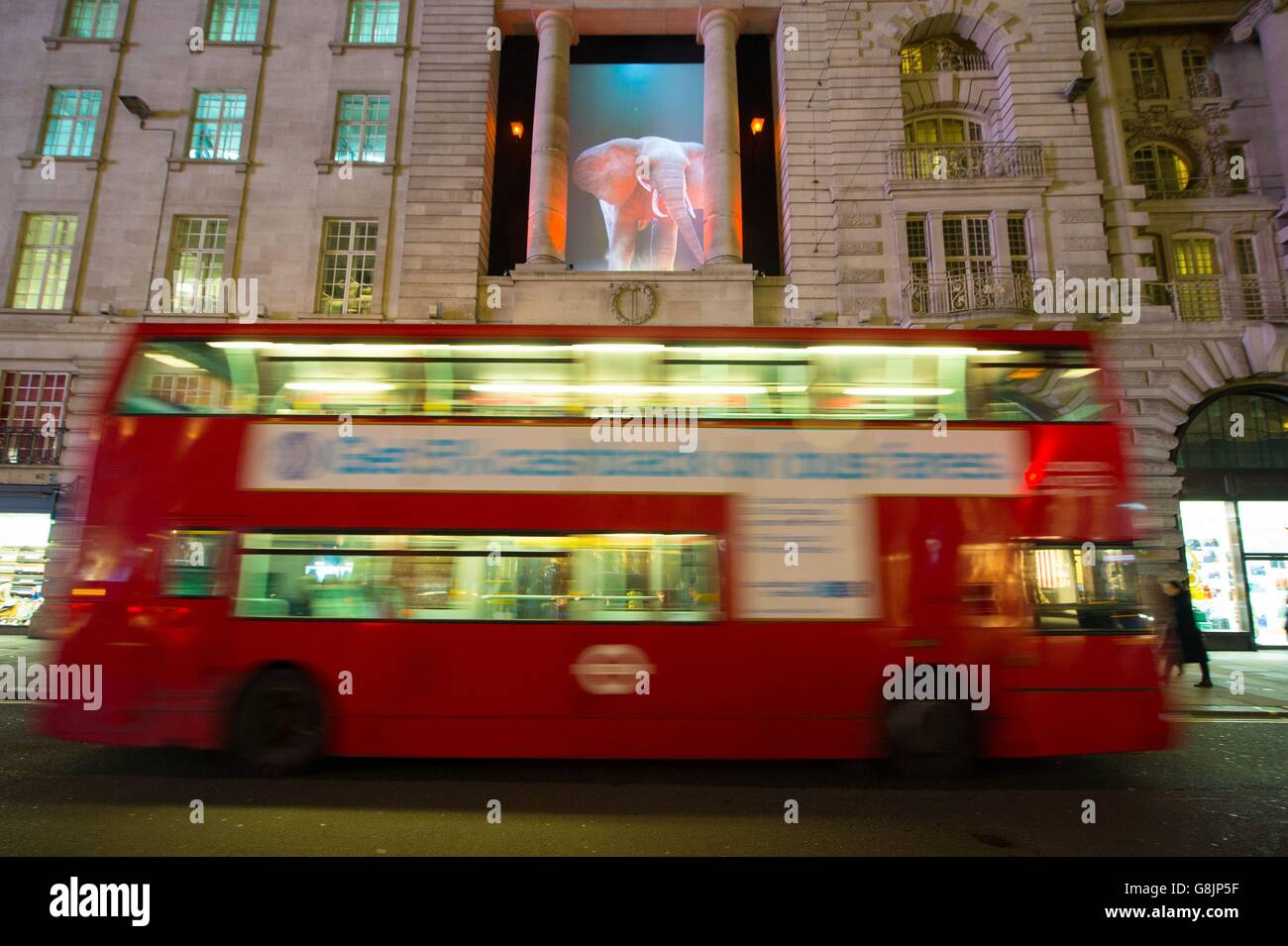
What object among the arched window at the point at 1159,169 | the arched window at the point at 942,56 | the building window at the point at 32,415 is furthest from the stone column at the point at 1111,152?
the building window at the point at 32,415

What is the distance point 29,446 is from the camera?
15219mm

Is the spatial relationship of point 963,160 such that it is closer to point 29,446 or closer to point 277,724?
point 277,724

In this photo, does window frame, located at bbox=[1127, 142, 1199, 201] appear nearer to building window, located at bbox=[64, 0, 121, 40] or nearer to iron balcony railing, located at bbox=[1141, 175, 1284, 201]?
iron balcony railing, located at bbox=[1141, 175, 1284, 201]

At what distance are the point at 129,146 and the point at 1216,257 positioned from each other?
28.7 meters

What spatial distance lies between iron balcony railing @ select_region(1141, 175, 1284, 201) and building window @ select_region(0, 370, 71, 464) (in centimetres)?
2811

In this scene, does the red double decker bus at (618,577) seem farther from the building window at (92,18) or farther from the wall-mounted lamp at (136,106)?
the building window at (92,18)

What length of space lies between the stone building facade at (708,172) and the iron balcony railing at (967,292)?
0.07 m

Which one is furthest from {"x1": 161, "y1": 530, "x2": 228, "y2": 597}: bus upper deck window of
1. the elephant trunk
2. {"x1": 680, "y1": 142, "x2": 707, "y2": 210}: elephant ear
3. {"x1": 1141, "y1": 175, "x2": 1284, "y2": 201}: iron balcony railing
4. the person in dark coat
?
{"x1": 1141, "y1": 175, "x2": 1284, "y2": 201}: iron balcony railing

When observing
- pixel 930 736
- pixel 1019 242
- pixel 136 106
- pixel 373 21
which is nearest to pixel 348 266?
pixel 136 106

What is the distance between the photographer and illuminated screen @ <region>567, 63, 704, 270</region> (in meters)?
16.6

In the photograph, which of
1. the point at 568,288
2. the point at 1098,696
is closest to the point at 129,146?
the point at 568,288

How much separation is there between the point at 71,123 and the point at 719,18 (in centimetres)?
1810

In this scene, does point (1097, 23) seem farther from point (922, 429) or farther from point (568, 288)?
point (922, 429)

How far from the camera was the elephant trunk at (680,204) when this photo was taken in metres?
16.5
